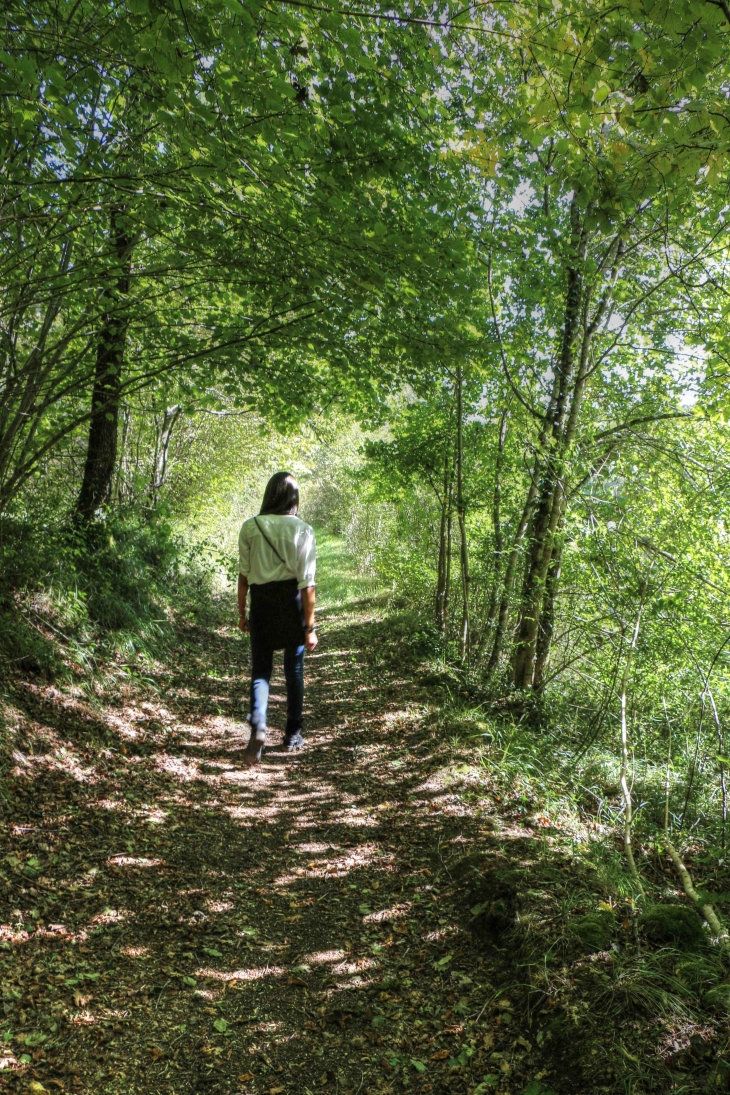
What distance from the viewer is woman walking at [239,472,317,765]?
4.91 m

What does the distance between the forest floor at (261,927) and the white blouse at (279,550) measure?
172 cm

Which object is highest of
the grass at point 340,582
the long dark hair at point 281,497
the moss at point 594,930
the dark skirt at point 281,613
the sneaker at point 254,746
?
the long dark hair at point 281,497

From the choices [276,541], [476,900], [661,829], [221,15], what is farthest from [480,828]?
[221,15]

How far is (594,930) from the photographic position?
9.66 ft

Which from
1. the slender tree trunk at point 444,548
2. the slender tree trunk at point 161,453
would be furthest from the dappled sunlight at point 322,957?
the slender tree trunk at point 161,453

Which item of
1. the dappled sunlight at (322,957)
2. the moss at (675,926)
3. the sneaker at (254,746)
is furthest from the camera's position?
the sneaker at (254,746)

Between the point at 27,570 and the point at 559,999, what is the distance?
522 cm

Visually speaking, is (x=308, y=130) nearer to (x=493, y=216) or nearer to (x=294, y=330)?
(x=294, y=330)

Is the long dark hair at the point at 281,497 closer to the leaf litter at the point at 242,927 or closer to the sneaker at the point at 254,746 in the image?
the sneaker at the point at 254,746

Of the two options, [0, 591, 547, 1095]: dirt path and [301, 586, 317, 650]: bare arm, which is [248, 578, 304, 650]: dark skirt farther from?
[0, 591, 547, 1095]: dirt path

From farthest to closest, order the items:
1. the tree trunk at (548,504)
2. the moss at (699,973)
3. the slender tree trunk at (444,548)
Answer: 1. the slender tree trunk at (444,548)
2. the tree trunk at (548,504)
3. the moss at (699,973)

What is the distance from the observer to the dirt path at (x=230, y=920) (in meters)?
2.41

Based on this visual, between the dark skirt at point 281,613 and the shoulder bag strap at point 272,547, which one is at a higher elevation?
the shoulder bag strap at point 272,547

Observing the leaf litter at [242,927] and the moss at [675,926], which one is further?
the moss at [675,926]
